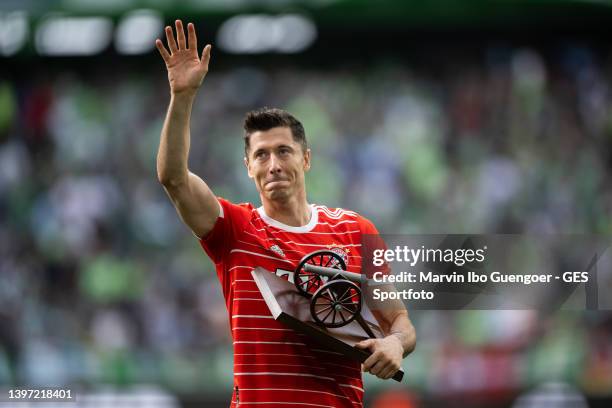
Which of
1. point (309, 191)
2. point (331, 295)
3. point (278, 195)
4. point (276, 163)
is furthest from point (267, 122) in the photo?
point (309, 191)

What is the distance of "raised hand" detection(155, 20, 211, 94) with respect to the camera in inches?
119

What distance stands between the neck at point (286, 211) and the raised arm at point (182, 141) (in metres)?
0.32

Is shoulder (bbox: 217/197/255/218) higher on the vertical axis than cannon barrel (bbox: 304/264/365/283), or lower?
higher

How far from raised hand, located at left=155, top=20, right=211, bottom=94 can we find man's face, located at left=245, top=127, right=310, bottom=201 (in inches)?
18.0

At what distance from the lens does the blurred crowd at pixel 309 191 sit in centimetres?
862

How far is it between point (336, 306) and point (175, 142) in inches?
29.9

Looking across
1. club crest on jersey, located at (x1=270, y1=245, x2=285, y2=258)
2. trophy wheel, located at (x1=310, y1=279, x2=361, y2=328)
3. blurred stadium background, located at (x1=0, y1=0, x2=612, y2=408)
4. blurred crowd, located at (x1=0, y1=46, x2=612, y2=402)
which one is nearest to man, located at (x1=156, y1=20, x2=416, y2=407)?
club crest on jersey, located at (x1=270, y1=245, x2=285, y2=258)

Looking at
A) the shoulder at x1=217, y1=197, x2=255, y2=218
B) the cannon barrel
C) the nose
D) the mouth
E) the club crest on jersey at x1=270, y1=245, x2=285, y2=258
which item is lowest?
the cannon barrel

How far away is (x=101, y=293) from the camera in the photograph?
9.48 metres

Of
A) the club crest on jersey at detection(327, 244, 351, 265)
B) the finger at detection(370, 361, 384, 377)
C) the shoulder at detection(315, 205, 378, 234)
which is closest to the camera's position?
the finger at detection(370, 361, 384, 377)

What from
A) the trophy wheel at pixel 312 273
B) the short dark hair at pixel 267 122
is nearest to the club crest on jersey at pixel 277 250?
the trophy wheel at pixel 312 273

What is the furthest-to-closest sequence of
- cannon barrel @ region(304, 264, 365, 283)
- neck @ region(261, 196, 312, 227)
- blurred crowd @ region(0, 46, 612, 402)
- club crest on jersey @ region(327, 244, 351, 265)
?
blurred crowd @ region(0, 46, 612, 402) < neck @ region(261, 196, 312, 227) < club crest on jersey @ region(327, 244, 351, 265) < cannon barrel @ region(304, 264, 365, 283)

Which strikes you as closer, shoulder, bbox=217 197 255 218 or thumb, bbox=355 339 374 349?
thumb, bbox=355 339 374 349

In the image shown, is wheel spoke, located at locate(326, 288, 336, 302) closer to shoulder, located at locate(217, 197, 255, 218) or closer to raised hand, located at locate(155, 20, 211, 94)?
shoulder, located at locate(217, 197, 255, 218)
